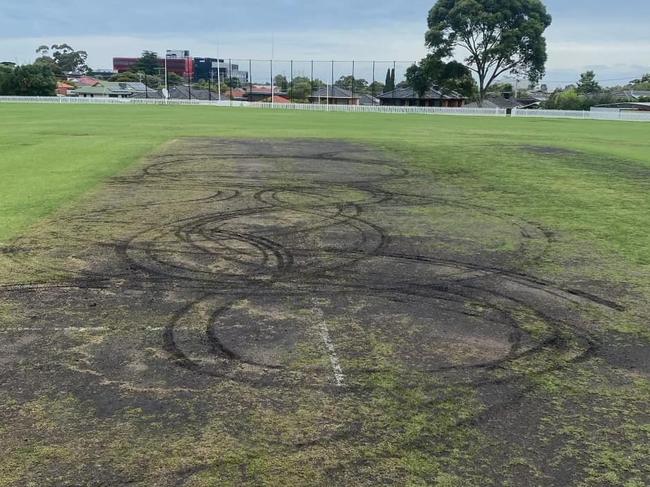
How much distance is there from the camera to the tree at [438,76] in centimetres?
7406

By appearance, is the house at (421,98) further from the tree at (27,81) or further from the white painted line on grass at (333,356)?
the white painted line on grass at (333,356)

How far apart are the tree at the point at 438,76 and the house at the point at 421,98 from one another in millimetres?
6702

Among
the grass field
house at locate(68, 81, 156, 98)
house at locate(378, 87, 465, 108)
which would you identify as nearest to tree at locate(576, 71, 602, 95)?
house at locate(378, 87, 465, 108)

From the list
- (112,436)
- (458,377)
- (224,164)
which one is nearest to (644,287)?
(458,377)

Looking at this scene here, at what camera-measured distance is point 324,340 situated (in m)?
4.85

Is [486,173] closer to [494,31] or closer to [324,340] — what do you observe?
[324,340]

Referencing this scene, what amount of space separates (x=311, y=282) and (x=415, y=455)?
10.3ft

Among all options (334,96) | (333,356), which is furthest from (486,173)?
(334,96)

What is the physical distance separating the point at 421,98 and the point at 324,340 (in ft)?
278

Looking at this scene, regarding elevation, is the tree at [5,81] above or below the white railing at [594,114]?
above

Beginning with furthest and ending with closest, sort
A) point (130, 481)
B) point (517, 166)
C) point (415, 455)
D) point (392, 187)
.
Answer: point (517, 166) < point (392, 187) < point (415, 455) < point (130, 481)

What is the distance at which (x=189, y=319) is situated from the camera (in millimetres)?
5211

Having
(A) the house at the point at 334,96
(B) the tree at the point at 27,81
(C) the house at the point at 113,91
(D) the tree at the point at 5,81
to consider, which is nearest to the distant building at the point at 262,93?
(A) the house at the point at 334,96

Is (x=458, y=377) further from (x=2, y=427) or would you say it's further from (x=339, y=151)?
(x=339, y=151)
